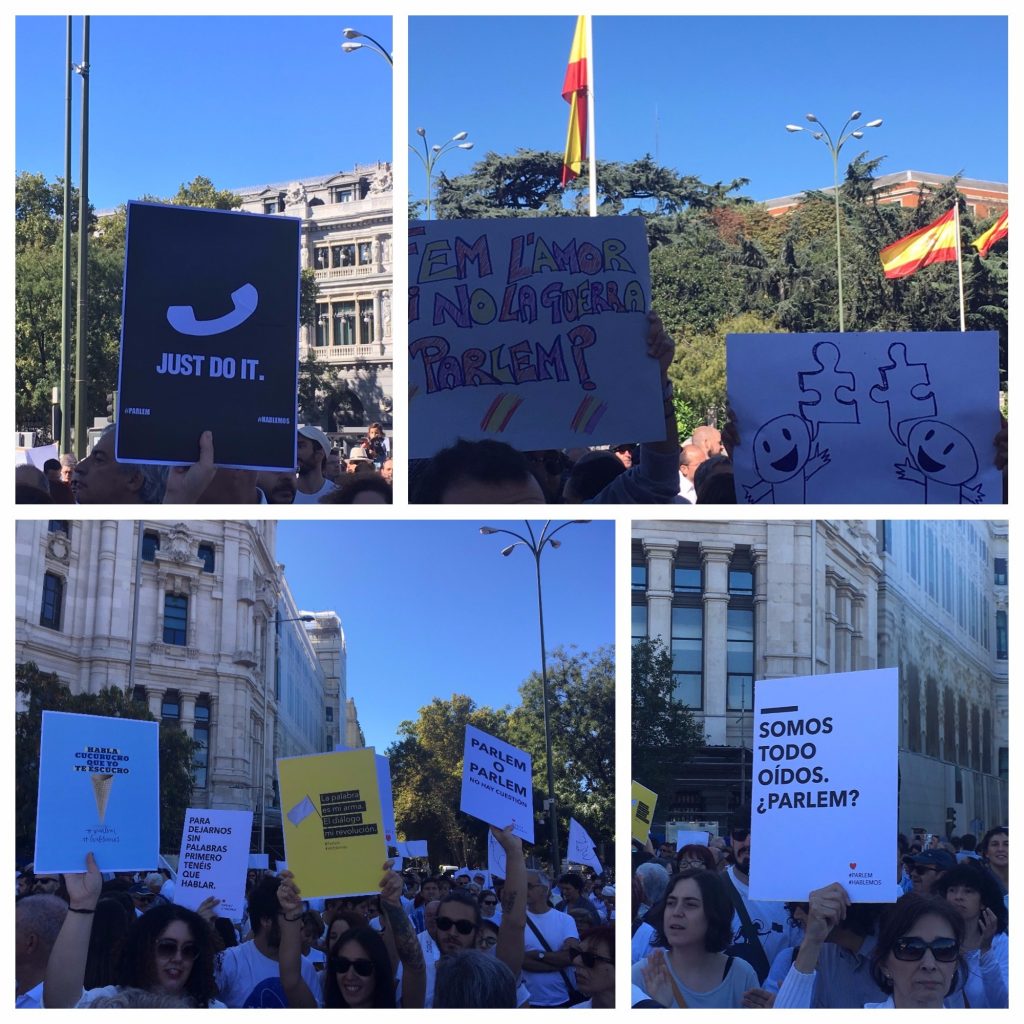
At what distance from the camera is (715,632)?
3916mm

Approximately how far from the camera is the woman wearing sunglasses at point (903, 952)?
3539mm

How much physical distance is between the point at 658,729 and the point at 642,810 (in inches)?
8.8

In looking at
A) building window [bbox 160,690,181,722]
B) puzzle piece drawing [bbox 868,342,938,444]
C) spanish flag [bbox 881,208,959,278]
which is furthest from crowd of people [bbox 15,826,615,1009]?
spanish flag [bbox 881,208,959,278]

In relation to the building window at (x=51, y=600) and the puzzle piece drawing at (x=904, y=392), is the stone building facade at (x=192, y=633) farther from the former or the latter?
the puzzle piece drawing at (x=904, y=392)

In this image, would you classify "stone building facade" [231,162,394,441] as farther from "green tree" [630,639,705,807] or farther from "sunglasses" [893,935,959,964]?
"sunglasses" [893,935,959,964]

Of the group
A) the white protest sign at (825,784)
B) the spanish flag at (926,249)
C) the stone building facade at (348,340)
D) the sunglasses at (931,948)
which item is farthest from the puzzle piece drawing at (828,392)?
the stone building facade at (348,340)

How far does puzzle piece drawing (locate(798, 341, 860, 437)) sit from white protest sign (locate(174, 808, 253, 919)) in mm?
2045

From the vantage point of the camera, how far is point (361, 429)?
39531mm

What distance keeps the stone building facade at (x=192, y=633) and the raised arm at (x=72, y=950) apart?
484 mm

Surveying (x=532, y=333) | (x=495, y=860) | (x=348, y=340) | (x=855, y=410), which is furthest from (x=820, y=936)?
(x=348, y=340)

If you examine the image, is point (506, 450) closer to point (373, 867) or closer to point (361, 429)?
point (373, 867)

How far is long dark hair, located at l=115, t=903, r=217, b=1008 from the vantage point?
12.0 ft
